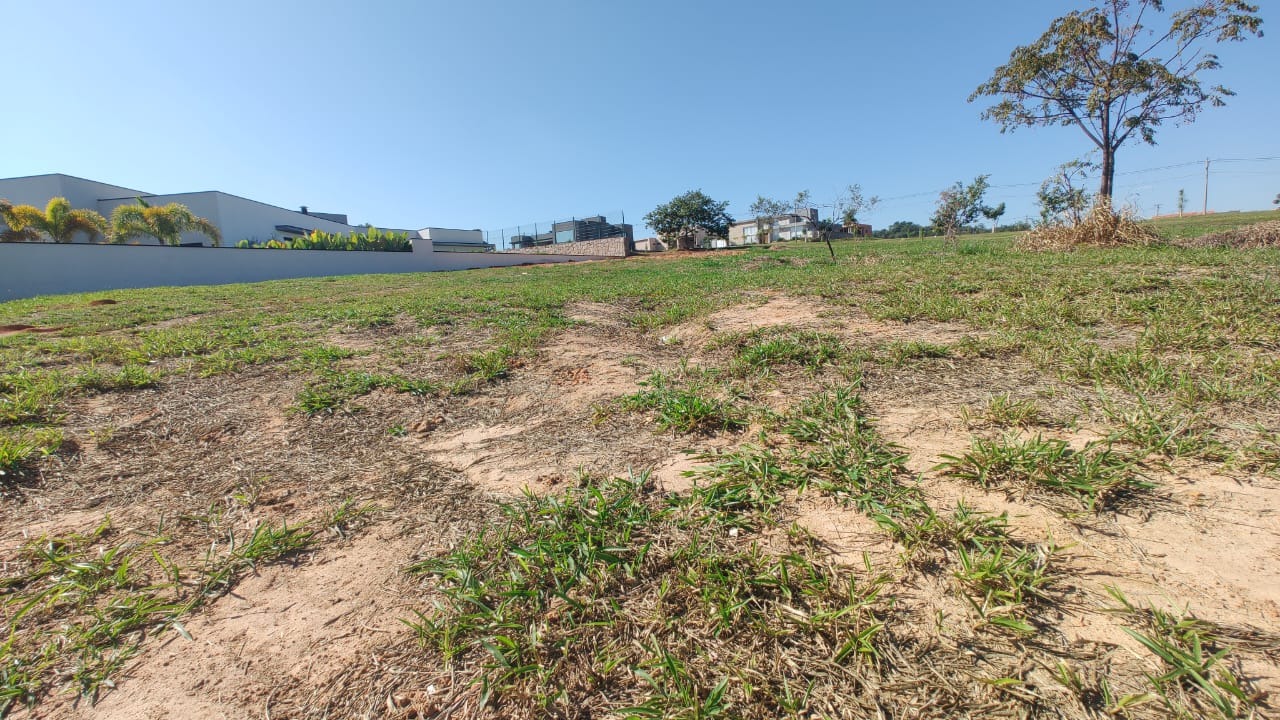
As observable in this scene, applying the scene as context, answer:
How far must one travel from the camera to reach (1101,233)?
8.45m

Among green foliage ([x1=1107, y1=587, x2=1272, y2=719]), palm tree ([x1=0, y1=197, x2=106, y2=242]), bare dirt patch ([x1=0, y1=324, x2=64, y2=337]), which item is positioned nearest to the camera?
green foliage ([x1=1107, y1=587, x2=1272, y2=719])

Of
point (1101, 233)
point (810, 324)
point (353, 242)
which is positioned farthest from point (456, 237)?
point (810, 324)

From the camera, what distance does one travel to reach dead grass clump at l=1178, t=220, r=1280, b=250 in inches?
271

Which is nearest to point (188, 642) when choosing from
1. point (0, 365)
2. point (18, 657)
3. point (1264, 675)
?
point (18, 657)

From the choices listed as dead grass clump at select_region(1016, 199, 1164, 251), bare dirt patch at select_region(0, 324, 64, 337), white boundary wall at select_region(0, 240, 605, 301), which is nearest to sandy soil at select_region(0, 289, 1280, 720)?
bare dirt patch at select_region(0, 324, 64, 337)

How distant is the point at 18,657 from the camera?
1.08m

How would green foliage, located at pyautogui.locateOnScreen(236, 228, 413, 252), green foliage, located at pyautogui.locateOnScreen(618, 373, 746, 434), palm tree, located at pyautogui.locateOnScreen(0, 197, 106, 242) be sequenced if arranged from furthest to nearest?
green foliage, located at pyautogui.locateOnScreen(236, 228, 413, 252) → palm tree, located at pyautogui.locateOnScreen(0, 197, 106, 242) → green foliage, located at pyautogui.locateOnScreen(618, 373, 746, 434)

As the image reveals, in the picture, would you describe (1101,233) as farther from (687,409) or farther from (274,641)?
(274,641)

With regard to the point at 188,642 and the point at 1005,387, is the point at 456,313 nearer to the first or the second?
the point at 188,642


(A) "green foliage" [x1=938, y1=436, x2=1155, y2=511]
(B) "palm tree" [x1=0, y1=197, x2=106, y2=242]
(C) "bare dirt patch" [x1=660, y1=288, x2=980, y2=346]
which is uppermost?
(B) "palm tree" [x1=0, y1=197, x2=106, y2=242]

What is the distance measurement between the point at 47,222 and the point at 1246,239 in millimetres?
39279

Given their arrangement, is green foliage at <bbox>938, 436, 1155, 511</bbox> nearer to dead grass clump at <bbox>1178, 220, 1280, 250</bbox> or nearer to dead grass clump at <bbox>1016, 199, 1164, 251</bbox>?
dead grass clump at <bbox>1178, 220, 1280, 250</bbox>

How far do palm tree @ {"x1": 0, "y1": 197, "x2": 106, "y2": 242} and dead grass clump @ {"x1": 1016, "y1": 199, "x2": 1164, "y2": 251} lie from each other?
36.1 metres

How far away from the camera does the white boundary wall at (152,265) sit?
13.7 meters
